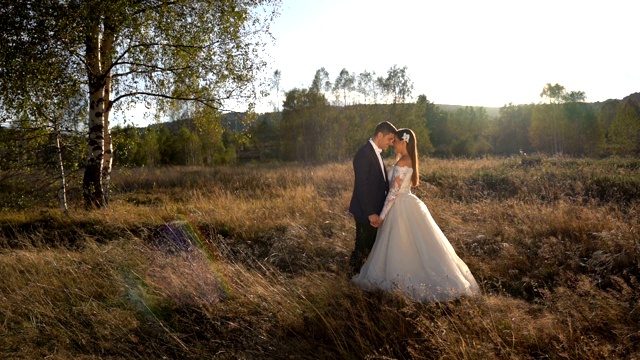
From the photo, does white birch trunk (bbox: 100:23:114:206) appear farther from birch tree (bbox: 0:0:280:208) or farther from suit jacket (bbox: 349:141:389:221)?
suit jacket (bbox: 349:141:389:221)

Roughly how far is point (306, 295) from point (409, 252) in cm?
135

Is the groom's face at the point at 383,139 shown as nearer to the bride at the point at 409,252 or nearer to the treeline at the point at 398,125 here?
the bride at the point at 409,252

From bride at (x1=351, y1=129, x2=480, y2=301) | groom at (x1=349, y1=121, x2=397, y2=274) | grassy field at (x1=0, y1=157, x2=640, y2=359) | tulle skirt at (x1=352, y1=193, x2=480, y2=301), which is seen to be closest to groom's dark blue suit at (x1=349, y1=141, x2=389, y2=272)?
groom at (x1=349, y1=121, x2=397, y2=274)

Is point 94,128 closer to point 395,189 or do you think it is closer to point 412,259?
point 395,189

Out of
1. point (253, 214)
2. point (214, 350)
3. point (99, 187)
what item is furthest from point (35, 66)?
point (214, 350)

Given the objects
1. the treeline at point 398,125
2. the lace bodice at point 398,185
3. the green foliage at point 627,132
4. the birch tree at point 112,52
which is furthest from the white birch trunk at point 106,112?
the green foliage at point 627,132

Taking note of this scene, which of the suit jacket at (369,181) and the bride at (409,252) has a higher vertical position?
the suit jacket at (369,181)

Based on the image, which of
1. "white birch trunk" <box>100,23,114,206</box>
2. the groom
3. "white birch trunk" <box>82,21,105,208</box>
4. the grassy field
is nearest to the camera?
the grassy field

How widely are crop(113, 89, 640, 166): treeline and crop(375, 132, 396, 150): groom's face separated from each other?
1446 inches

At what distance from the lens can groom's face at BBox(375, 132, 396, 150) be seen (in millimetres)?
5773

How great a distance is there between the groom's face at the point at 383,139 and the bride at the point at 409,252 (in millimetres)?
68

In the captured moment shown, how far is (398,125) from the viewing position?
4528 centimetres

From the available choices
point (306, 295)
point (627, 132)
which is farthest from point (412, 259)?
point (627, 132)

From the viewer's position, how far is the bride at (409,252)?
A: 5.05 m
